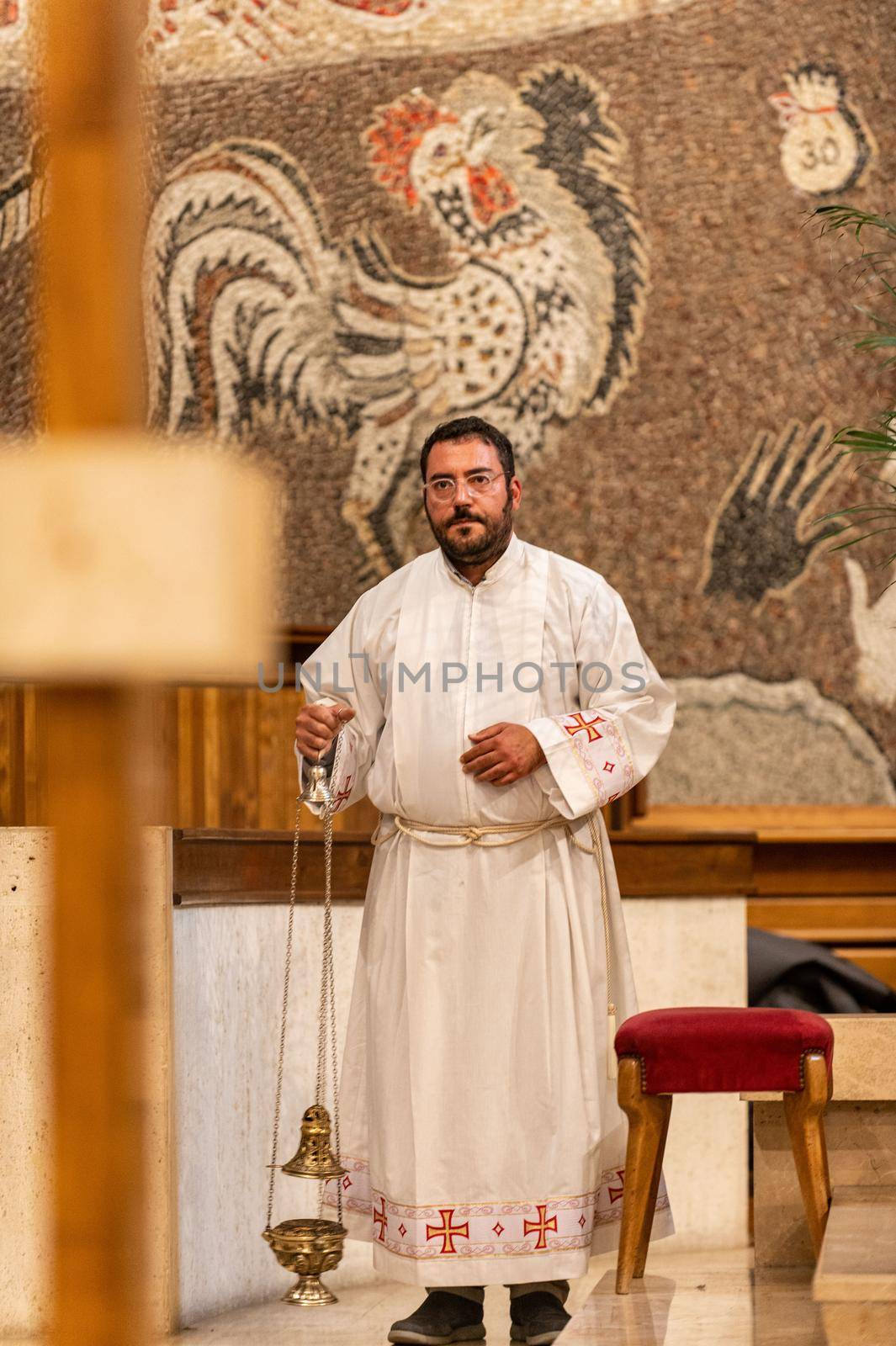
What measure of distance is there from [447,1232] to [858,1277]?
1010 mm

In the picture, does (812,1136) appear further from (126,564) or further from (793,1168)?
(126,564)

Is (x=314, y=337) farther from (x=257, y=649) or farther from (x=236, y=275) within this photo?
(x=257, y=649)

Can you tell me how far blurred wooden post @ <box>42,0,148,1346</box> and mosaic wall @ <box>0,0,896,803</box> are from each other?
5.93 metres

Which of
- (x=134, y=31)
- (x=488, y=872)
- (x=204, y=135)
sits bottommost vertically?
(x=488, y=872)

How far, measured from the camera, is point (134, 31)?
928 millimetres

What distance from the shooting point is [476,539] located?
4.12m

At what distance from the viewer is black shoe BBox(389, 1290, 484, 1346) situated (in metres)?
3.85

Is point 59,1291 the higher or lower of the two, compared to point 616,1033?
higher

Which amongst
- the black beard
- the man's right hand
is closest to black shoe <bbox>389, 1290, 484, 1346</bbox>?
the man's right hand

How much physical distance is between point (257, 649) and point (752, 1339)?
312 cm

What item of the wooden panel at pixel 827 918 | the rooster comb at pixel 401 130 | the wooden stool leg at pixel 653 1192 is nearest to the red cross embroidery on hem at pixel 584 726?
the wooden stool leg at pixel 653 1192

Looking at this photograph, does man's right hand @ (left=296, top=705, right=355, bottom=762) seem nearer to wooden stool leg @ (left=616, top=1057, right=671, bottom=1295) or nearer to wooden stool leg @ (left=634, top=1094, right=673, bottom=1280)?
wooden stool leg @ (left=616, top=1057, right=671, bottom=1295)

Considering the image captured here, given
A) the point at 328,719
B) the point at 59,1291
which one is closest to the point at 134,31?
the point at 59,1291

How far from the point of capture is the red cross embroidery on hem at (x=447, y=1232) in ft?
12.5
